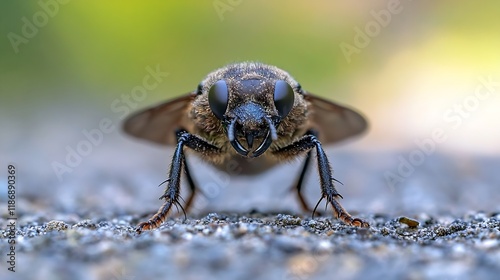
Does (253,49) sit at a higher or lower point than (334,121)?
higher

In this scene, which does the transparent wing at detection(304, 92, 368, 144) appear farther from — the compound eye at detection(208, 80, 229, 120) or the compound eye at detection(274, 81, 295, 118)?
the compound eye at detection(208, 80, 229, 120)

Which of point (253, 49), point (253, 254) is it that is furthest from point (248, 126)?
point (253, 49)

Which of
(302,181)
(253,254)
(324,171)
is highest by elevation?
(302,181)

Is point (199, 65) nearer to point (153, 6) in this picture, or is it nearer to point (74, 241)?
point (153, 6)

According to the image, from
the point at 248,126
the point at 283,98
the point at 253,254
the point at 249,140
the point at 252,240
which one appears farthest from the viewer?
the point at 283,98

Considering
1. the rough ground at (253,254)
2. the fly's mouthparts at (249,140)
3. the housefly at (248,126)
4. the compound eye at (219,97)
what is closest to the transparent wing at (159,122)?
the housefly at (248,126)

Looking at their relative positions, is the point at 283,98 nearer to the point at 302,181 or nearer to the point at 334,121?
the point at 302,181

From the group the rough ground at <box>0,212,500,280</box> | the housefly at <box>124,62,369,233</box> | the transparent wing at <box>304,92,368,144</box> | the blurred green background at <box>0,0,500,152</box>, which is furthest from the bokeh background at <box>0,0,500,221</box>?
the rough ground at <box>0,212,500,280</box>
